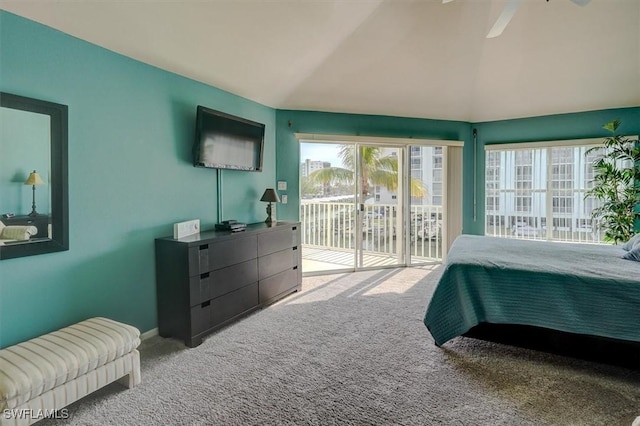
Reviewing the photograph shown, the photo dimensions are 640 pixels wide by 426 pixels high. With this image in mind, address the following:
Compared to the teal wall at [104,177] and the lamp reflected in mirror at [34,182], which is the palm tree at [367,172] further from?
the lamp reflected in mirror at [34,182]

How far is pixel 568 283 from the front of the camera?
2.14 metres

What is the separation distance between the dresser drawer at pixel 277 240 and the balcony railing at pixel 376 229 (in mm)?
1510

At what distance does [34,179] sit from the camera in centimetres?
203

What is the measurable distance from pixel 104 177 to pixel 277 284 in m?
1.95

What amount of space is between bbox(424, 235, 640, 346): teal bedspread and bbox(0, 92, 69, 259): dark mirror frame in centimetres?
270

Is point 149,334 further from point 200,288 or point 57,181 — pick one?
point 57,181

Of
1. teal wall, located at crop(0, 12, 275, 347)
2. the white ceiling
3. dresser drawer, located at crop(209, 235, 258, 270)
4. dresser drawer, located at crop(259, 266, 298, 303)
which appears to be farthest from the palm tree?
teal wall, located at crop(0, 12, 275, 347)

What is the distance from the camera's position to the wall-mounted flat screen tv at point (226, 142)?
10.1ft

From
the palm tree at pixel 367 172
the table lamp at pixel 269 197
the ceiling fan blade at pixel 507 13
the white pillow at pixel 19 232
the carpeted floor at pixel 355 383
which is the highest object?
the ceiling fan blade at pixel 507 13

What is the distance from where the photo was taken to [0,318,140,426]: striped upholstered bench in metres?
1.52

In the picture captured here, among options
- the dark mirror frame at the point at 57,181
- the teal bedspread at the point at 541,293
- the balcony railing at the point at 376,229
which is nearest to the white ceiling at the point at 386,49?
the dark mirror frame at the point at 57,181

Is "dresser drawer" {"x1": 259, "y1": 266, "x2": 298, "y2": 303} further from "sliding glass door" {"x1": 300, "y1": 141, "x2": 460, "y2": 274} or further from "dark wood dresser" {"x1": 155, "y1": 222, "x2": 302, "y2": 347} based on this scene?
"sliding glass door" {"x1": 300, "y1": 141, "x2": 460, "y2": 274}

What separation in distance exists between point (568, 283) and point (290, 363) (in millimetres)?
1961

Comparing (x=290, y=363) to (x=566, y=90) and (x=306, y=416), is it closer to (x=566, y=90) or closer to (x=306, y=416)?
(x=306, y=416)
